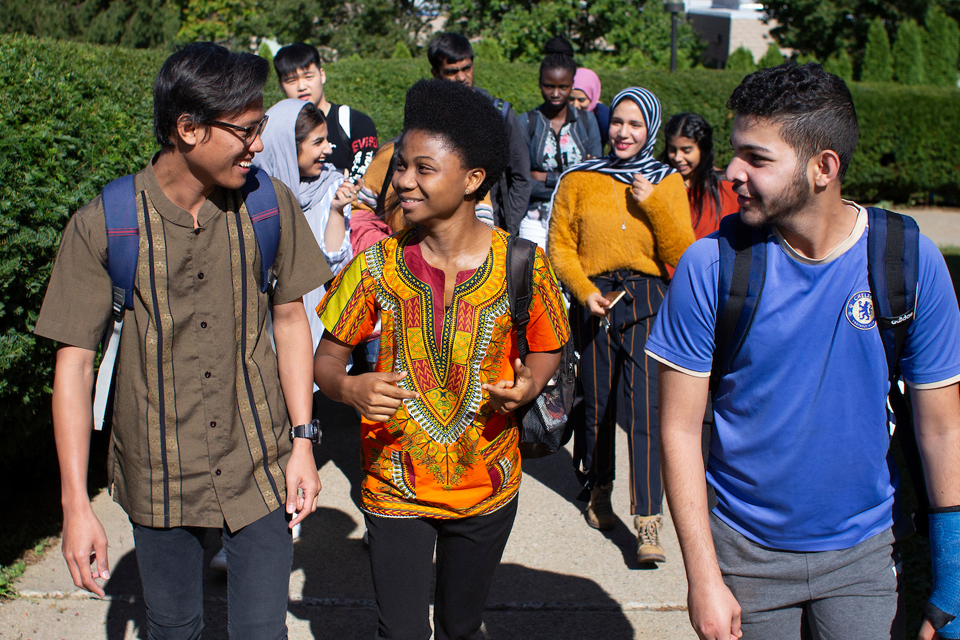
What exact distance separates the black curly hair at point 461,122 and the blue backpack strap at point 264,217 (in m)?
0.46

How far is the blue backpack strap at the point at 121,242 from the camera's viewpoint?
7.20ft

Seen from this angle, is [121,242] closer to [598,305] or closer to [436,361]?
[436,361]

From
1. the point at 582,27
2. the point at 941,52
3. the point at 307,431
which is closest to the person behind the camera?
the point at 307,431

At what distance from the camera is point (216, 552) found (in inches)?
163

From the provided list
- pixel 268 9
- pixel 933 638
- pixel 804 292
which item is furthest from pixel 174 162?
pixel 268 9

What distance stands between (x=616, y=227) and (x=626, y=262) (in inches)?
7.2

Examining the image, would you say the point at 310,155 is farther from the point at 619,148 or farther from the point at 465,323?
the point at 465,323

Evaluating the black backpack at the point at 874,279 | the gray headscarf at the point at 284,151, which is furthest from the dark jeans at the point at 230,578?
the gray headscarf at the point at 284,151

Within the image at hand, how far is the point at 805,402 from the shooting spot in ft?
6.53

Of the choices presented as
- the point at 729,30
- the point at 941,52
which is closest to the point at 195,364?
the point at 941,52

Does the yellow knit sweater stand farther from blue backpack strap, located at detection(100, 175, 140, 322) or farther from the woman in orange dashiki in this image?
blue backpack strap, located at detection(100, 175, 140, 322)

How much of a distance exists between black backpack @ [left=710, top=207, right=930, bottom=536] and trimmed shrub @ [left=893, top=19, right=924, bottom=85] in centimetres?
2783

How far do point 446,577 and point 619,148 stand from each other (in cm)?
249

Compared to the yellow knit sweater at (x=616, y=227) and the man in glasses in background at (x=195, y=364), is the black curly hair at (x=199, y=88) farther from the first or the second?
the yellow knit sweater at (x=616, y=227)
